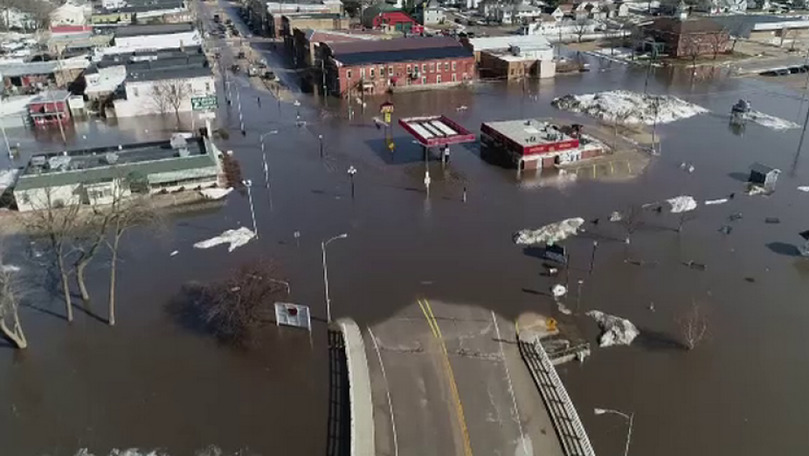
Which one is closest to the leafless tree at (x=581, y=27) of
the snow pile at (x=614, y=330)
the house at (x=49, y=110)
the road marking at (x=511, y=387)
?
the house at (x=49, y=110)

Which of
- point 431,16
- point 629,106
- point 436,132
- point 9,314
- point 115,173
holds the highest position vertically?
point 431,16

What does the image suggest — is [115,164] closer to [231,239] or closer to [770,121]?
[231,239]

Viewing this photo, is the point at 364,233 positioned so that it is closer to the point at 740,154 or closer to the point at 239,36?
the point at 740,154

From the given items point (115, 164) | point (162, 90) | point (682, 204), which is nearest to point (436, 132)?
point (682, 204)

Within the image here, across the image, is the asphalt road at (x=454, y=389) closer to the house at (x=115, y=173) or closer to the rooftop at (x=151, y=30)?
the house at (x=115, y=173)

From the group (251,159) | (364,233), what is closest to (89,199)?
(251,159)

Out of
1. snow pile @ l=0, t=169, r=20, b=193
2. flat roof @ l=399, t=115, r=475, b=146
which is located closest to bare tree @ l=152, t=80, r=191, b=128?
snow pile @ l=0, t=169, r=20, b=193
